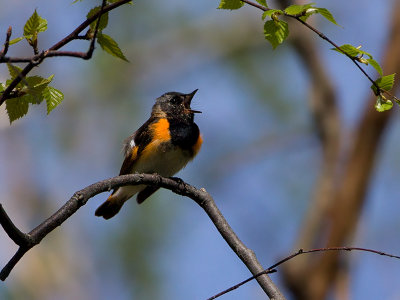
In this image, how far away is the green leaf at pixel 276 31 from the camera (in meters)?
1.99

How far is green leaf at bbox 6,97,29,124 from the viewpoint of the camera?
6.04 feet

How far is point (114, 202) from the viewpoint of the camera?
4.92m

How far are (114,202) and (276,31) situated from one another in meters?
3.18

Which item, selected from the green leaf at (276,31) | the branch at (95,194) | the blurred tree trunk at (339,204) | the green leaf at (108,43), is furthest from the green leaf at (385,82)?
the blurred tree trunk at (339,204)

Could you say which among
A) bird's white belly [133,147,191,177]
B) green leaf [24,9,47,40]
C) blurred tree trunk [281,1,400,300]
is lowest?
blurred tree trunk [281,1,400,300]

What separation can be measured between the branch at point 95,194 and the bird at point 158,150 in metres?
1.76

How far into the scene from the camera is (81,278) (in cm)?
1143

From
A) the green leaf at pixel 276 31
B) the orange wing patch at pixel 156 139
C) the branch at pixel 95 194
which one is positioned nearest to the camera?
the branch at pixel 95 194

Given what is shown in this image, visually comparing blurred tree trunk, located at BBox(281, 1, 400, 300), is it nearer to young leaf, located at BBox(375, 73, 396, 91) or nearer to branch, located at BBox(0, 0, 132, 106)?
young leaf, located at BBox(375, 73, 396, 91)

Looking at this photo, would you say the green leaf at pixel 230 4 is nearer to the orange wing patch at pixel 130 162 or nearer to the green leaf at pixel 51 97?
the green leaf at pixel 51 97

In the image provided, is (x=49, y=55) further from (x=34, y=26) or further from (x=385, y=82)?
(x=385, y=82)

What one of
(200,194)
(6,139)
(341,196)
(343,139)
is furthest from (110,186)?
(6,139)

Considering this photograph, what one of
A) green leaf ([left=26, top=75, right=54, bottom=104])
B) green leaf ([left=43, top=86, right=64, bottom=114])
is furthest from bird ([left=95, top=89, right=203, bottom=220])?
green leaf ([left=26, top=75, right=54, bottom=104])

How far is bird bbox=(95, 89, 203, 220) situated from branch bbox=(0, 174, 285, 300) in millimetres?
1760
